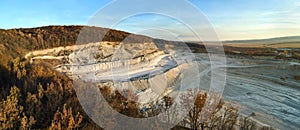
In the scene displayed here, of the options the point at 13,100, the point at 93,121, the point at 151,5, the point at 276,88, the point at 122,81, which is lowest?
the point at 276,88

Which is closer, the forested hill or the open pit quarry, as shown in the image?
the open pit quarry

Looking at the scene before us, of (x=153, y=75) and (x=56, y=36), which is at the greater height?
(x=56, y=36)

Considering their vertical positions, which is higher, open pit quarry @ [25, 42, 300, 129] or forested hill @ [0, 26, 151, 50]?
forested hill @ [0, 26, 151, 50]

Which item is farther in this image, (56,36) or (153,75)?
(56,36)

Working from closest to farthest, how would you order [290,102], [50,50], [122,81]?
1. [122,81]
2. [290,102]
3. [50,50]

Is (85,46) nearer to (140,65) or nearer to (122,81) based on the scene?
(140,65)

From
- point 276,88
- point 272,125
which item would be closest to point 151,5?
point 272,125

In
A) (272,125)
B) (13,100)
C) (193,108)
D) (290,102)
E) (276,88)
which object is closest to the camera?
(13,100)

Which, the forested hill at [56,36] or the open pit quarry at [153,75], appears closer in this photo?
the open pit quarry at [153,75]

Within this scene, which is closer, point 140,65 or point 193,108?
point 193,108

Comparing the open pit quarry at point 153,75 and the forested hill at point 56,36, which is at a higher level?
the forested hill at point 56,36

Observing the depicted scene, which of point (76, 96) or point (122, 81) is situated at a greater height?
point (76, 96)
